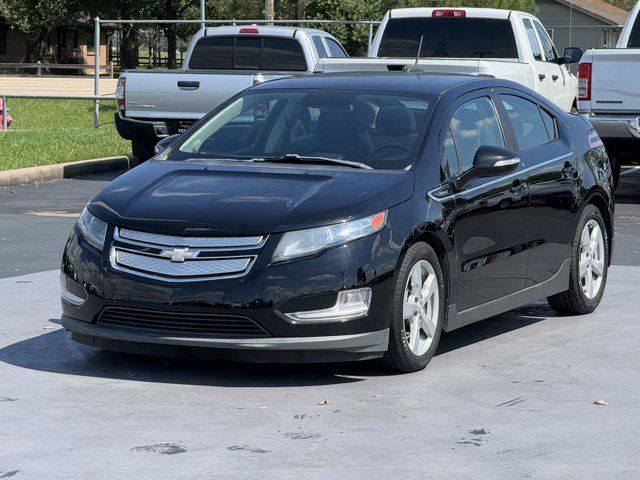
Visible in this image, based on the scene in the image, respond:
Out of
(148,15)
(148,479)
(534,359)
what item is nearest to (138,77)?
(534,359)

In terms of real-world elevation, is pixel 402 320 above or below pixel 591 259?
above

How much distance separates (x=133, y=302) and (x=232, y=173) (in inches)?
39.0

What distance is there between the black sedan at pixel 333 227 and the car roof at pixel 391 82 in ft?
0.06

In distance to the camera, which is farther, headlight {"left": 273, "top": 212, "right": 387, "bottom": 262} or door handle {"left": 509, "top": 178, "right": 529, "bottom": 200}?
door handle {"left": 509, "top": 178, "right": 529, "bottom": 200}

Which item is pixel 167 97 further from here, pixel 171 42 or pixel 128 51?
pixel 128 51

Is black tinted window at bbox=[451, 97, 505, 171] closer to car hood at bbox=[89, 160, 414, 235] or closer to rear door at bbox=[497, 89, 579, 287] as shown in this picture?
rear door at bbox=[497, 89, 579, 287]

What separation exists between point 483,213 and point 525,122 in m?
1.13

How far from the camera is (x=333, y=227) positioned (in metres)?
6.64

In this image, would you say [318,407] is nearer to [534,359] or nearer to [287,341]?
[287,341]

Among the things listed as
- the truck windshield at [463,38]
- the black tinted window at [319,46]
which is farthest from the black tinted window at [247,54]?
the truck windshield at [463,38]

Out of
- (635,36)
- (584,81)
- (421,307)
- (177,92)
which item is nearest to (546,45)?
(635,36)

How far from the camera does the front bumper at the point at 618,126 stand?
1516cm

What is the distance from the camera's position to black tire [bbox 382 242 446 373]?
680cm

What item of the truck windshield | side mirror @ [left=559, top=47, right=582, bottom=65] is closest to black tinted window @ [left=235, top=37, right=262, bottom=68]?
the truck windshield
